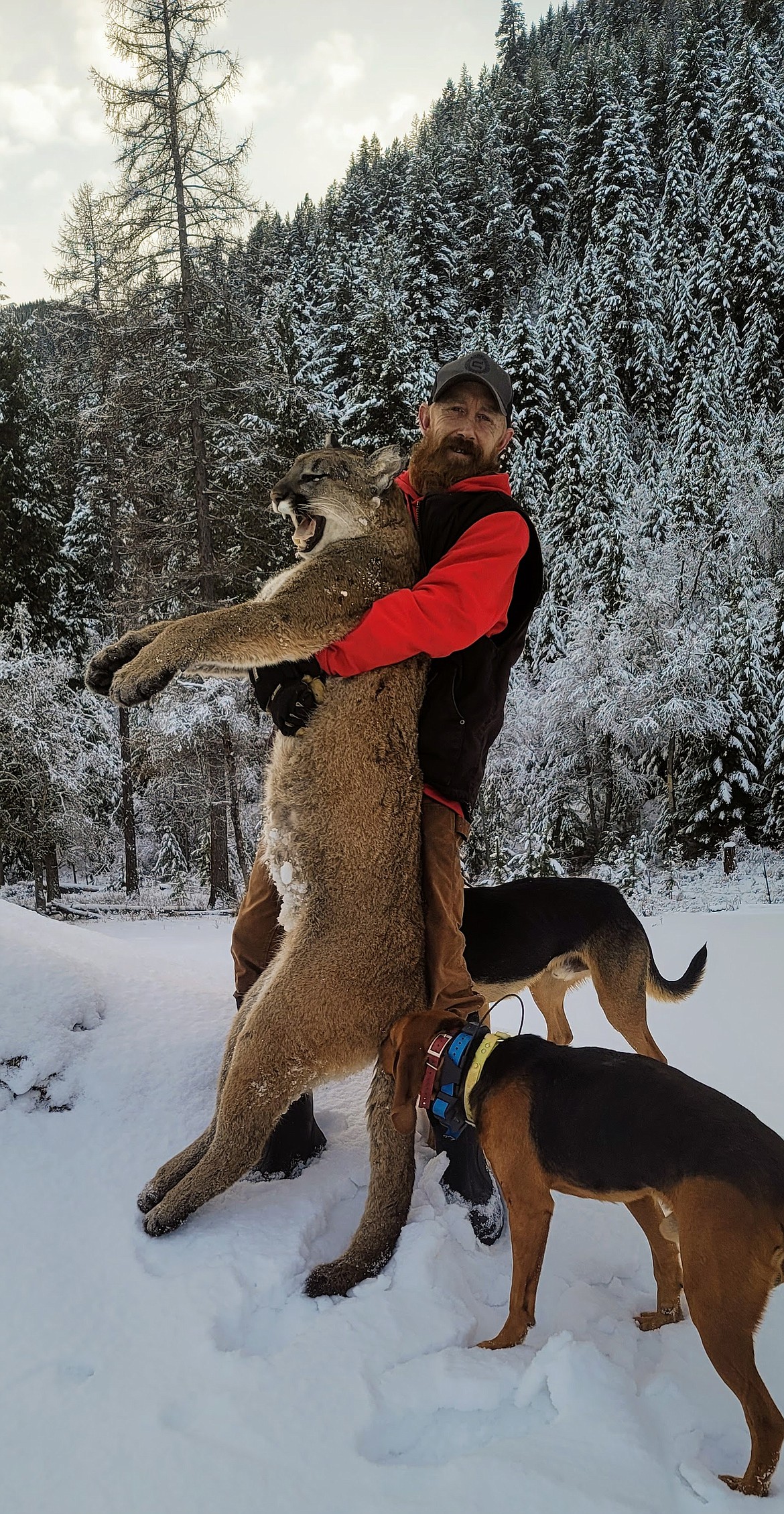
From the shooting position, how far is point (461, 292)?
33.2 m

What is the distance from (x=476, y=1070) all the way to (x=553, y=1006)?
5.74 ft

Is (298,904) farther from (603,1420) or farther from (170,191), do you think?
(170,191)

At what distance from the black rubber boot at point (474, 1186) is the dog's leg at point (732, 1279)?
2.74ft

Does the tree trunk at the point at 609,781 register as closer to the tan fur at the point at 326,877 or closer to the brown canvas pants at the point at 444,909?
the brown canvas pants at the point at 444,909

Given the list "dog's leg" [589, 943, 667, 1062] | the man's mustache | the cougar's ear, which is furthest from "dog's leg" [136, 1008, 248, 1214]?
the man's mustache

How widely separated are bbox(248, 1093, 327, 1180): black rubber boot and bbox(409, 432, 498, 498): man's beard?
7.59ft

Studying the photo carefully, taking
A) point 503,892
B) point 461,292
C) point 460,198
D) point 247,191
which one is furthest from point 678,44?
point 503,892

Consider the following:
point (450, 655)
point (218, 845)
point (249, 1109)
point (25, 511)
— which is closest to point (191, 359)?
point (25, 511)

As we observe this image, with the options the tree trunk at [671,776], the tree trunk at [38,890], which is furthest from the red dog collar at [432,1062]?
the tree trunk at [671,776]

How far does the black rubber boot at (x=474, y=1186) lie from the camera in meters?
2.57

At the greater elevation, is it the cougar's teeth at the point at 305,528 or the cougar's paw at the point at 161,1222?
the cougar's teeth at the point at 305,528

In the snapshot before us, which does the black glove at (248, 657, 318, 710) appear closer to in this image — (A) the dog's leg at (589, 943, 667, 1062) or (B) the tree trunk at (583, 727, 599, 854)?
(A) the dog's leg at (589, 943, 667, 1062)

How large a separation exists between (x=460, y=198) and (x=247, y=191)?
30.4 m

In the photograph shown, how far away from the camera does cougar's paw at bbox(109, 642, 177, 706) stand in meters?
2.32
